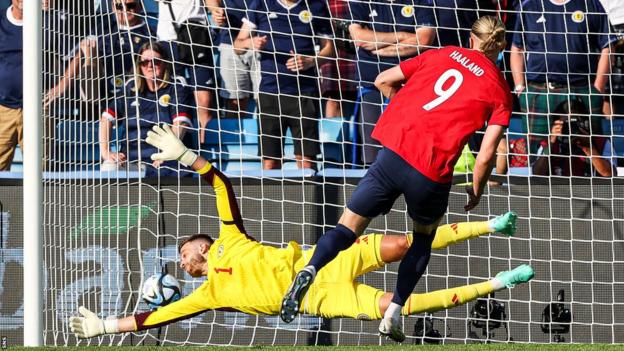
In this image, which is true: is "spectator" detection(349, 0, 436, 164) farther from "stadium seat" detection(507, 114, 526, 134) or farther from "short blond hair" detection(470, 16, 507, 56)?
"short blond hair" detection(470, 16, 507, 56)

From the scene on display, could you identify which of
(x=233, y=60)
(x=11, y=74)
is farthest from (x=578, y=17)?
(x=11, y=74)

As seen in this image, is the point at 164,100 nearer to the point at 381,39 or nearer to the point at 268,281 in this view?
the point at 381,39

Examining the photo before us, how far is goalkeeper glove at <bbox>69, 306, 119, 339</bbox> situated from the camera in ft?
25.6

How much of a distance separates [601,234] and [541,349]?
6.79 ft

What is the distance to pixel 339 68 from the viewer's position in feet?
33.8

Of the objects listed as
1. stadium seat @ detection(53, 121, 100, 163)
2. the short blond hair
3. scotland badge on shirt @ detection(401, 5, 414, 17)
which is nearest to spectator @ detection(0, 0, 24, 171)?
stadium seat @ detection(53, 121, 100, 163)

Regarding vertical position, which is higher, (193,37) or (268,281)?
(193,37)

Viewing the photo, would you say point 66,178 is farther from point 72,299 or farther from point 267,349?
point 267,349

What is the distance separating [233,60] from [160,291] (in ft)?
8.90

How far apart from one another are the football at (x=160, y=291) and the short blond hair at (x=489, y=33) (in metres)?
3.07

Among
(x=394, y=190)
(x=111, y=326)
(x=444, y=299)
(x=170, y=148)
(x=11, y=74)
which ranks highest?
(x=11, y=74)

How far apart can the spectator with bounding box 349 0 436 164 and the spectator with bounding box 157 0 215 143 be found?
49.9 inches

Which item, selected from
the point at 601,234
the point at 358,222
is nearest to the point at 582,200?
the point at 601,234

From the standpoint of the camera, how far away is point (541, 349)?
6852mm
